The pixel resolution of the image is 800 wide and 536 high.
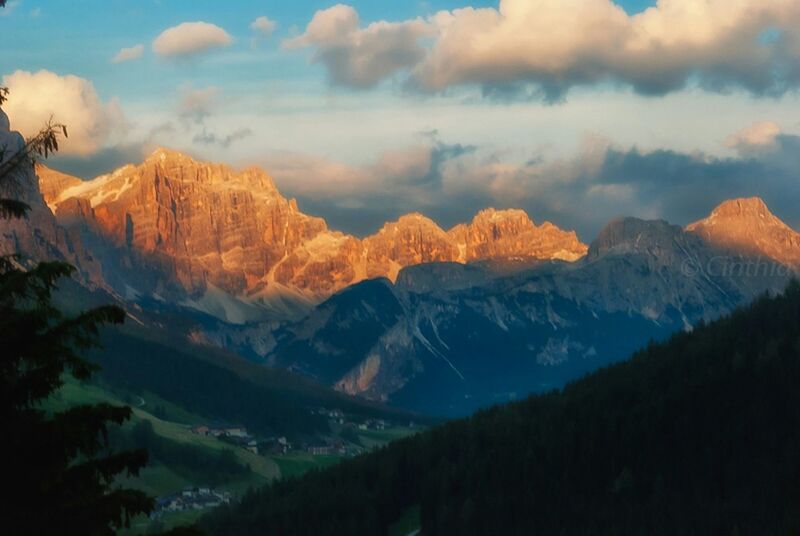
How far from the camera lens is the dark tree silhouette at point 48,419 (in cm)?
3484

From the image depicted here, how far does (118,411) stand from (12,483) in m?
2.63

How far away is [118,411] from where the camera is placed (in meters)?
35.4

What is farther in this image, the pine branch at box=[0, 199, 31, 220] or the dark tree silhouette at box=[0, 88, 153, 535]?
the pine branch at box=[0, 199, 31, 220]

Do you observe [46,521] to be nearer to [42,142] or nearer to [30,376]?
[30,376]

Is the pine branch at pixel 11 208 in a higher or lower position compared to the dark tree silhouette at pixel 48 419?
higher

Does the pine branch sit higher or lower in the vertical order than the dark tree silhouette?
higher

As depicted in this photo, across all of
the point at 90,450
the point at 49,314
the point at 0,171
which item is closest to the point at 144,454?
the point at 90,450

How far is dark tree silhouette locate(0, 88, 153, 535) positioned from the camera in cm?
3484

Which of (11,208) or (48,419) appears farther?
(11,208)

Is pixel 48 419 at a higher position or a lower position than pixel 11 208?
lower

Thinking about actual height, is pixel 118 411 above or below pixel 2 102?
below

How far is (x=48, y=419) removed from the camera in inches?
1398

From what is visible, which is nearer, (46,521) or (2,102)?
(46,521)

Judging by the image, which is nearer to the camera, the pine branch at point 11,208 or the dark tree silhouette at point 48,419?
the dark tree silhouette at point 48,419
